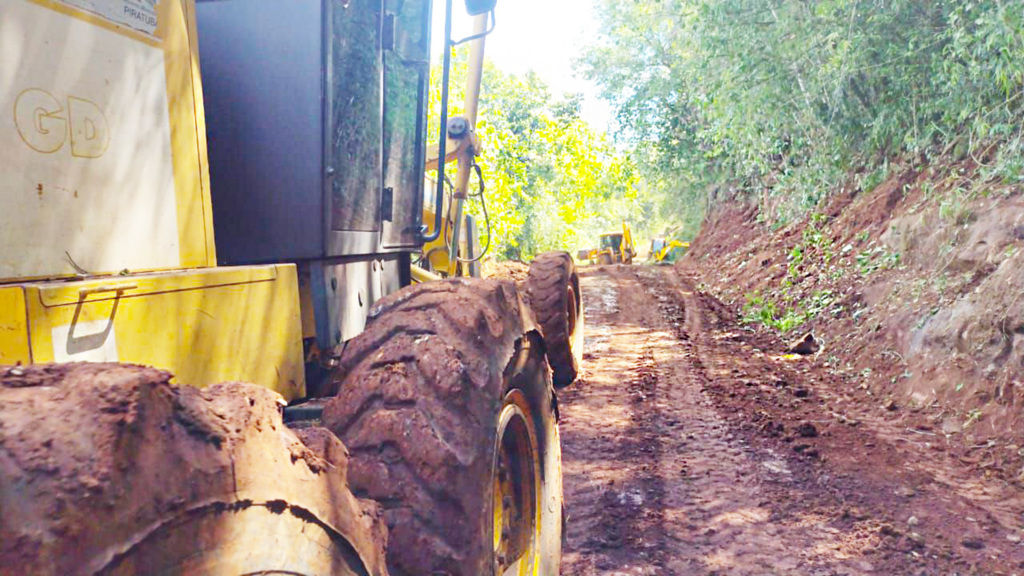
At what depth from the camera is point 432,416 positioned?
7.88 ft

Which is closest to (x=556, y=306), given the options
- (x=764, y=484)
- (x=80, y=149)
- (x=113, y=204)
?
(x=764, y=484)

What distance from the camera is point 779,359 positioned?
9.94m

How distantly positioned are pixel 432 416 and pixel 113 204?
1.01m

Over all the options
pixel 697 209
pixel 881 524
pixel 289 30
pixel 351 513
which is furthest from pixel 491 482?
pixel 697 209

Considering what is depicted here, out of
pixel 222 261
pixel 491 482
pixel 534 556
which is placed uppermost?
pixel 222 261

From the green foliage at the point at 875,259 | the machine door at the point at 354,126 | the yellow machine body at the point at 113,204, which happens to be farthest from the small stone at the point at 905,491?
the green foliage at the point at 875,259

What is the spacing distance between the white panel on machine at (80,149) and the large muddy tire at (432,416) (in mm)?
653

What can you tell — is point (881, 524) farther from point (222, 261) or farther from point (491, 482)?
point (222, 261)

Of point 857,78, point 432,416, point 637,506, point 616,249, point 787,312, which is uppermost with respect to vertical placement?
point 857,78

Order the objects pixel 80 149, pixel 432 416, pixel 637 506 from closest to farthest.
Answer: pixel 80 149 → pixel 432 416 → pixel 637 506

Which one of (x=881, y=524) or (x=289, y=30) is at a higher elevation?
(x=289, y=30)

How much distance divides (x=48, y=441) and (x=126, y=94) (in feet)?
3.90

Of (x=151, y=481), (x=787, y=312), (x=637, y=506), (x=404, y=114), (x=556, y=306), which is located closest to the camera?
(x=151, y=481)

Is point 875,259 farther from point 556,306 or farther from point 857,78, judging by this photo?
point 556,306
